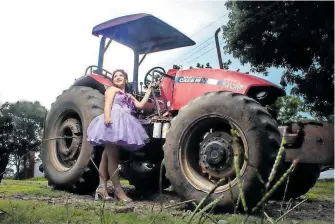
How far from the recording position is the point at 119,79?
379 centimetres

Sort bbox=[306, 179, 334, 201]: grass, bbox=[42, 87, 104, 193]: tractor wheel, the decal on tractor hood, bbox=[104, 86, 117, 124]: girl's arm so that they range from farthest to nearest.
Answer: bbox=[306, 179, 334, 201]: grass
bbox=[42, 87, 104, 193]: tractor wheel
bbox=[104, 86, 117, 124]: girl's arm
the decal on tractor hood

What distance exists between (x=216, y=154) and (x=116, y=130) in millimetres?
A: 958

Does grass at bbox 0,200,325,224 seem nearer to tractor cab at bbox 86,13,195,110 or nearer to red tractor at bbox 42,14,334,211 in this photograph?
red tractor at bbox 42,14,334,211

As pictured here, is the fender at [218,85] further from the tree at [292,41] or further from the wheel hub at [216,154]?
the tree at [292,41]

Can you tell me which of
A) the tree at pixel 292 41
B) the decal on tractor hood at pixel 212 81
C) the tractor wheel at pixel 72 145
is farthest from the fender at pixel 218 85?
the tree at pixel 292 41

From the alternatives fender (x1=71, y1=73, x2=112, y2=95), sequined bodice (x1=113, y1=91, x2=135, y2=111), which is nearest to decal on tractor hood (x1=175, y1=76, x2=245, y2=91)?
sequined bodice (x1=113, y1=91, x2=135, y2=111)

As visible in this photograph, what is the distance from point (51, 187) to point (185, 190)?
6.22ft

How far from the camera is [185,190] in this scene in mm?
3061

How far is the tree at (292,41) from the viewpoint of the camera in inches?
340

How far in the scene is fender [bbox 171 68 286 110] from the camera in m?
3.42

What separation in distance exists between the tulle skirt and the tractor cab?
1.46 feet

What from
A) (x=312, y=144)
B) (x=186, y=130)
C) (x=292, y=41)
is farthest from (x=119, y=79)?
(x=292, y=41)

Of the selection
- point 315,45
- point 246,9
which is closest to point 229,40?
point 246,9

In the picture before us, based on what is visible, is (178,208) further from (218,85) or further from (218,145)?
(218,85)
